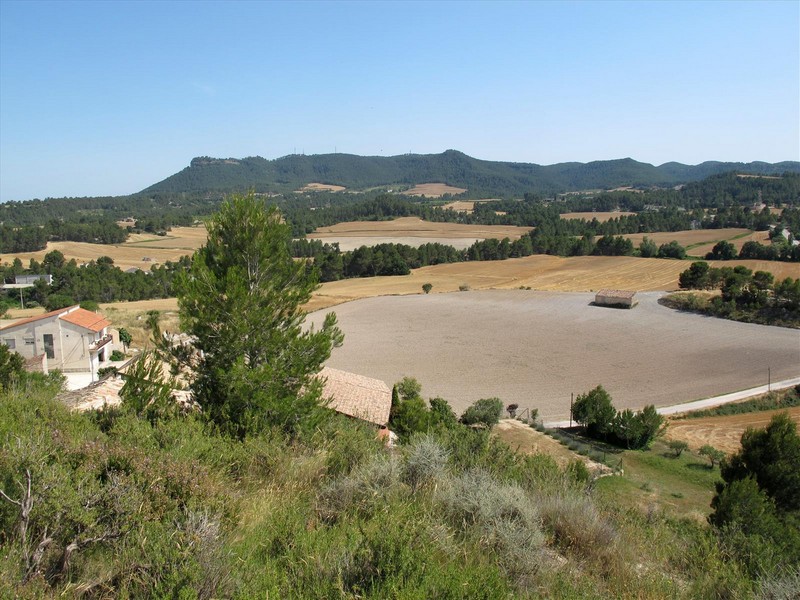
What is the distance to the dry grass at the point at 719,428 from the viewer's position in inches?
920

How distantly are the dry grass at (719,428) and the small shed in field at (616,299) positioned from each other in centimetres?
2241

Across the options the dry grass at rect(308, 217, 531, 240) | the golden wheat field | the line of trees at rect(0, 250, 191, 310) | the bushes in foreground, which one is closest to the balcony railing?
the line of trees at rect(0, 250, 191, 310)

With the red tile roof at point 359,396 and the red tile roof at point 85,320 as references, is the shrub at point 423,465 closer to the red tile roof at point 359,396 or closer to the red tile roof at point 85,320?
the red tile roof at point 359,396

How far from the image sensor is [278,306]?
9.76m

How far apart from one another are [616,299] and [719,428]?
25.8 metres

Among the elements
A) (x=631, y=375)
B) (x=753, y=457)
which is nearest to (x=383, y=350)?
(x=631, y=375)

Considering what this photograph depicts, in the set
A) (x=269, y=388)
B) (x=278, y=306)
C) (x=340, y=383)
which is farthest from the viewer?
(x=340, y=383)

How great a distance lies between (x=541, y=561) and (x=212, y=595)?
105 inches

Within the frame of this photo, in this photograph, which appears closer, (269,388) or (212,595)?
(212,595)

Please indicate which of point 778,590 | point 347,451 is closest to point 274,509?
point 347,451

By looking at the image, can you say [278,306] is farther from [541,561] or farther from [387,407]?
[387,407]

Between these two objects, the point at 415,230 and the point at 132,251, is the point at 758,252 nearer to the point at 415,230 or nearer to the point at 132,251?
the point at 415,230

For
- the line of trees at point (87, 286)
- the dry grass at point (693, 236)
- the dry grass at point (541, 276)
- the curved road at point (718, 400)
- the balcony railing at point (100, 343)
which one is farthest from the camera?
the dry grass at point (693, 236)

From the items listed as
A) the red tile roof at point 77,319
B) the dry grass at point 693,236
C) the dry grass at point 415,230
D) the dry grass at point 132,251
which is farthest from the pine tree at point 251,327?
the dry grass at point 415,230
